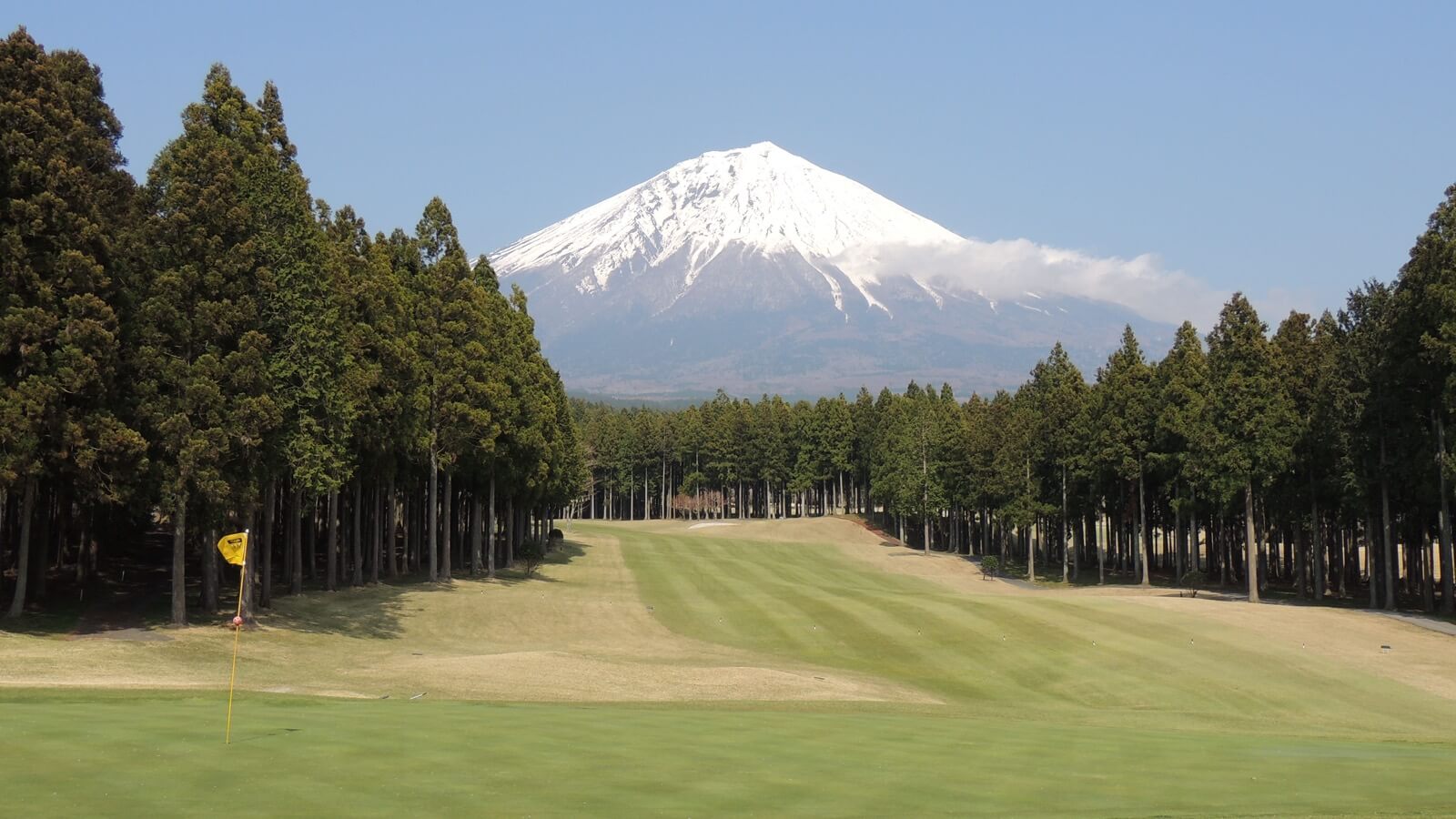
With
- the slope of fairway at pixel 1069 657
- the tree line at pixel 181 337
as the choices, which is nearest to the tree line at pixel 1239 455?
the slope of fairway at pixel 1069 657

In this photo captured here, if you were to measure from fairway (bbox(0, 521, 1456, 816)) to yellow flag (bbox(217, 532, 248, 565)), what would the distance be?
289 cm

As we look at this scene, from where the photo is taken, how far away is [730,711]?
2736cm

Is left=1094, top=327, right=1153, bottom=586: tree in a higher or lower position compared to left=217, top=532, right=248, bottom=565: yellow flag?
higher

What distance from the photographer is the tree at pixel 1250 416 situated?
194 ft

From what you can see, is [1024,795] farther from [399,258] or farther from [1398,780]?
[399,258]

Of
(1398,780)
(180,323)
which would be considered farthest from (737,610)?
(1398,780)

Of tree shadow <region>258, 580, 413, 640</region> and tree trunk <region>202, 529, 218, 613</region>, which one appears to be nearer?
tree trunk <region>202, 529, 218, 613</region>

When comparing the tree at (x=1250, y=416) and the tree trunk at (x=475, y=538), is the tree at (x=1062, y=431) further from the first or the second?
the tree trunk at (x=475, y=538)

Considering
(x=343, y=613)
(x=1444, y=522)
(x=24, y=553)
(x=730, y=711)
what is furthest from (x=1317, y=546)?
(x=24, y=553)

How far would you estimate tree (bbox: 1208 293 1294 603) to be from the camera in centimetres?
5912

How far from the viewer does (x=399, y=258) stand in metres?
57.5

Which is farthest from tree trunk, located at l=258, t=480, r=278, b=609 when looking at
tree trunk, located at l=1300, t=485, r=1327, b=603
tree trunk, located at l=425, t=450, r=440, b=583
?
tree trunk, located at l=1300, t=485, r=1327, b=603

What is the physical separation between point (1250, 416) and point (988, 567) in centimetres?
2938

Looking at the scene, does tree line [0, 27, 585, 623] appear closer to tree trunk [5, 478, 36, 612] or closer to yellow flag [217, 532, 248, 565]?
tree trunk [5, 478, 36, 612]
